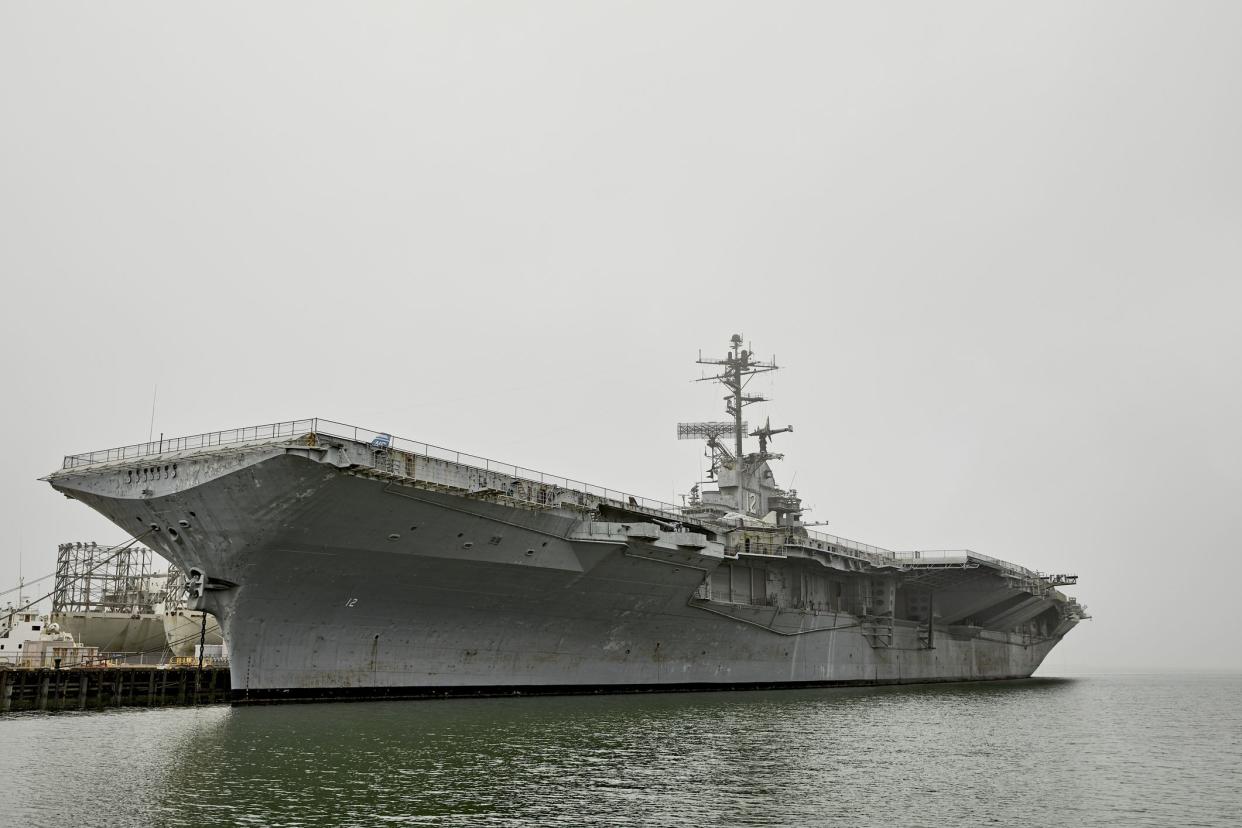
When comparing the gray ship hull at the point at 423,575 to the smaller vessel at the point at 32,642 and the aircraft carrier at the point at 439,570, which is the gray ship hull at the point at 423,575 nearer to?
the aircraft carrier at the point at 439,570

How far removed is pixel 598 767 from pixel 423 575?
7.79 m

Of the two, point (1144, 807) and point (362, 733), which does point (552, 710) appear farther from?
point (1144, 807)

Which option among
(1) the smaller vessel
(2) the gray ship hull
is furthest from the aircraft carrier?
(1) the smaller vessel

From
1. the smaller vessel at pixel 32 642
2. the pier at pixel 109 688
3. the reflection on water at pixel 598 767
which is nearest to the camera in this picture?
the reflection on water at pixel 598 767

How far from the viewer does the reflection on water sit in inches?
386

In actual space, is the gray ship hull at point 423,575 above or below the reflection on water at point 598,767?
above

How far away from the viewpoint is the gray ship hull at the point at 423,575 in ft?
Answer: 57.1

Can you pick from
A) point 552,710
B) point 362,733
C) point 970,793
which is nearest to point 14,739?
point 362,733

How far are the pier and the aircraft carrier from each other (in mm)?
4401

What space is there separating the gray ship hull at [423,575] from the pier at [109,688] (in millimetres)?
4576

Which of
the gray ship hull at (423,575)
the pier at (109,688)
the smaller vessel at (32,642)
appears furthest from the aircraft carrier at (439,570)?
the smaller vessel at (32,642)

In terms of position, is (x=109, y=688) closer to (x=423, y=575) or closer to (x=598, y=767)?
(x=423, y=575)

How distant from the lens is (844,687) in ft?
102

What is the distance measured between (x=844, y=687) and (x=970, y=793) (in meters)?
20.2
